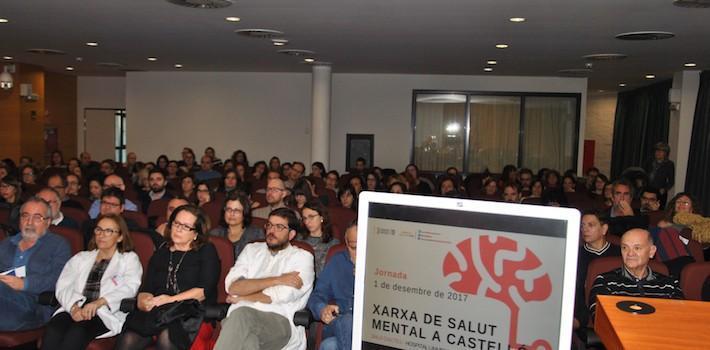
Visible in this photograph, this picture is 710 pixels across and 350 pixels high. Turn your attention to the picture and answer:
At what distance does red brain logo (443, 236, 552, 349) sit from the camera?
1.33 m

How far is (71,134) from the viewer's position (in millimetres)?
18391

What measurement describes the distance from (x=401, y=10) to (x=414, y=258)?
5.71 meters

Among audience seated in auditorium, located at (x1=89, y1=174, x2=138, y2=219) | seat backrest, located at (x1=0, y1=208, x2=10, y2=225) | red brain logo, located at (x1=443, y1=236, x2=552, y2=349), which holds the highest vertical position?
red brain logo, located at (x1=443, y1=236, x2=552, y2=349)

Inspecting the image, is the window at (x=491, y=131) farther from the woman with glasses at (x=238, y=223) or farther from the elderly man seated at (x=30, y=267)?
the elderly man seated at (x=30, y=267)

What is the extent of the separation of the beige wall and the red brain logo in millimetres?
21042

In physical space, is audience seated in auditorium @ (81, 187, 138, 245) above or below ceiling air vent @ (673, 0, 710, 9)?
below

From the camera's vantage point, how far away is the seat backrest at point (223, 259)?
4.70 m

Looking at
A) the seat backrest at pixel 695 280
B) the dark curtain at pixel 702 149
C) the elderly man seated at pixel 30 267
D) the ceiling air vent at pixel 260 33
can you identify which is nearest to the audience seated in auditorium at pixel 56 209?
the elderly man seated at pixel 30 267

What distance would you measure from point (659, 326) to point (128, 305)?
11.4ft

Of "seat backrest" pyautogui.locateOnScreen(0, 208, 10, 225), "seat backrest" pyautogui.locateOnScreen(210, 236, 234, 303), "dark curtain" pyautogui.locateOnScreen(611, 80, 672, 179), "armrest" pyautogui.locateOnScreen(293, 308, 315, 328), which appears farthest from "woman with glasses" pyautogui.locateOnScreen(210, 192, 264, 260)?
"dark curtain" pyautogui.locateOnScreen(611, 80, 672, 179)

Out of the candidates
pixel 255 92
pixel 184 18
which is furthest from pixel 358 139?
pixel 184 18

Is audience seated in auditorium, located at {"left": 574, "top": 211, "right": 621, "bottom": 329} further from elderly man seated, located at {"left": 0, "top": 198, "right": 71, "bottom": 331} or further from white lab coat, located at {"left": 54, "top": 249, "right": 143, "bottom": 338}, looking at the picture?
elderly man seated, located at {"left": 0, "top": 198, "right": 71, "bottom": 331}

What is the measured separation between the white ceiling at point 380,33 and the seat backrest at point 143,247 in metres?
2.72

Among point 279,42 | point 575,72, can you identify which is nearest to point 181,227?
point 279,42
